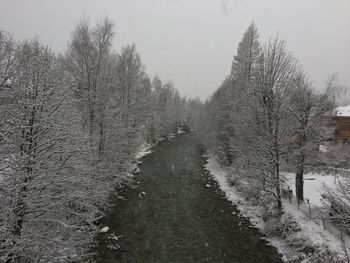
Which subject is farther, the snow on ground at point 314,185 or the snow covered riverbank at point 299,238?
the snow on ground at point 314,185

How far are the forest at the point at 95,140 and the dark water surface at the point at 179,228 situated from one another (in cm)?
127

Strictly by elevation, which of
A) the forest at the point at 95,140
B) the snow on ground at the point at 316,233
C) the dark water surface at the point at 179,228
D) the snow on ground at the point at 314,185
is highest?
the forest at the point at 95,140

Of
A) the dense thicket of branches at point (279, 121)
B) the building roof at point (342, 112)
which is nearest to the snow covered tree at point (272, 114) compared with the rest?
the dense thicket of branches at point (279, 121)

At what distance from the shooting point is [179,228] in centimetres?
1438

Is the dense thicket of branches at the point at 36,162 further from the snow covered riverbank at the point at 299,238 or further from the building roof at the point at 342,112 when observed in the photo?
the building roof at the point at 342,112

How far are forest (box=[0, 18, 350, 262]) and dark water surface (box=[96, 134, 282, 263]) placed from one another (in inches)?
49.9

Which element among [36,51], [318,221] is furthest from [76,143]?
[318,221]

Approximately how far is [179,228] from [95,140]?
6961 millimetres

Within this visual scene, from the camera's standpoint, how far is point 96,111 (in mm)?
16938

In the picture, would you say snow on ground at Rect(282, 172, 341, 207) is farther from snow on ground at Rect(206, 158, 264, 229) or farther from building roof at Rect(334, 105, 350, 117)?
building roof at Rect(334, 105, 350, 117)

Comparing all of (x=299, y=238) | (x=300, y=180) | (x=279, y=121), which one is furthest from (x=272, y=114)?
(x=299, y=238)

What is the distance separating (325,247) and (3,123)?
12.4 m

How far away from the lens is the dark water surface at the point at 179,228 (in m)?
11.7

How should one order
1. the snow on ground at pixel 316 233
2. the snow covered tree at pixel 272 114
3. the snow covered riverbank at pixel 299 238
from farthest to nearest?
the snow covered tree at pixel 272 114 < the snow on ground at pixel 316 233 < the snow covered riverbank at pixel 299 238
